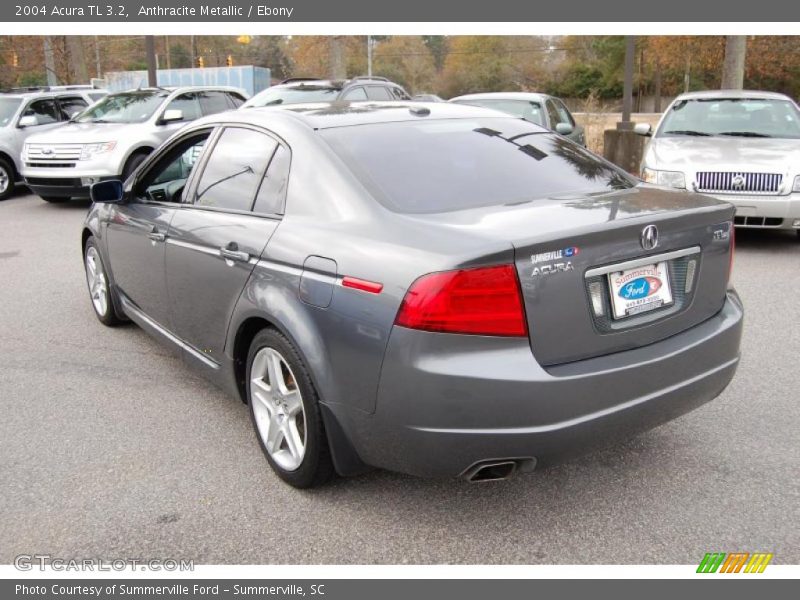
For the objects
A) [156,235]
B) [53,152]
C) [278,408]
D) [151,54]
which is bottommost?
[278,408]

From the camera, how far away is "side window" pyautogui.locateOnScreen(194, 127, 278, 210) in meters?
3.76

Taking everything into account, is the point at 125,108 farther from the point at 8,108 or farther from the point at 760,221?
the point at 760,221

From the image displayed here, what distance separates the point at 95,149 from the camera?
37.9ft

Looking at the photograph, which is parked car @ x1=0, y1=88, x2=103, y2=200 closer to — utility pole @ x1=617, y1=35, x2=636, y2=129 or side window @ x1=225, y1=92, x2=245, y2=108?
side window @ x1=225, y1=92, x2=245, y2=108

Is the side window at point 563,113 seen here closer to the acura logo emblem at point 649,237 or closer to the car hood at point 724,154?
the car hood at point 724,154

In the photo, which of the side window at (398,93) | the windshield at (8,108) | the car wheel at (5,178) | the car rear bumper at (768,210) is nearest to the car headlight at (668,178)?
the car rear bumper at (768,210)

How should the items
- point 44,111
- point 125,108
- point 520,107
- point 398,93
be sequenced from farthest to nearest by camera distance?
point 44,111
point 398,93
point 125,108
point 520,107

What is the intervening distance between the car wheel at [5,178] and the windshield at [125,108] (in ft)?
5.67

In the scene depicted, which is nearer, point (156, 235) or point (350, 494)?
point (350, 494)

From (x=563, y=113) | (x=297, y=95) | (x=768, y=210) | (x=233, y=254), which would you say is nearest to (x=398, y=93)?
(x=297, y=95)

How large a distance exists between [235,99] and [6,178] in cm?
422

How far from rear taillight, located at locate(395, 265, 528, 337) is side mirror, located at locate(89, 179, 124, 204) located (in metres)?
2.95

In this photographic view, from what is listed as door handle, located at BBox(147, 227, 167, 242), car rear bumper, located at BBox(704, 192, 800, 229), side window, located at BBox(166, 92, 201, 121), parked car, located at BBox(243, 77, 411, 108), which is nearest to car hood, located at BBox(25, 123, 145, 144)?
side window, located at BBox(166, 92, 201, 121)

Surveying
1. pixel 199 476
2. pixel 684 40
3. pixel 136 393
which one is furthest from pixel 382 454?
pixel 684 40
